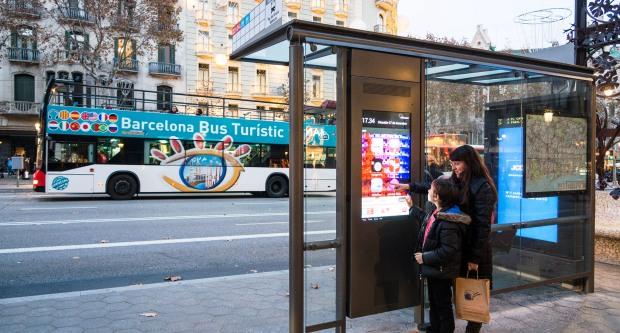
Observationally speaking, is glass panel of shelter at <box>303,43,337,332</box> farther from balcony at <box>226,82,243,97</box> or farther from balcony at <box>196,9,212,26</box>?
balcony at <box>196,9,212,26</box>

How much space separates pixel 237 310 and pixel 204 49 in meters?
37.7

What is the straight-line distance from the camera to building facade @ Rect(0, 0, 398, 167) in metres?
33.9

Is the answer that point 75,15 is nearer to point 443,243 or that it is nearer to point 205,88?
point 205,88

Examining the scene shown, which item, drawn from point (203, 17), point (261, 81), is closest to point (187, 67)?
point (203, 17)

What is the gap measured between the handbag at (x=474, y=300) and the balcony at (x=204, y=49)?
38.6 m

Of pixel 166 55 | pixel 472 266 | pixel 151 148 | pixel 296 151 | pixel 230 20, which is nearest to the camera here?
pixel 296 151

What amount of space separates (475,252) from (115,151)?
16.3m

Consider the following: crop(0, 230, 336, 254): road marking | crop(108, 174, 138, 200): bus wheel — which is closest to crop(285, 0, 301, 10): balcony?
crop(108, 174, 138, 200): bus wheel

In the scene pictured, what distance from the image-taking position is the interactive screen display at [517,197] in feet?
18.1

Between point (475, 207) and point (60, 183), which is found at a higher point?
point (475, 207)

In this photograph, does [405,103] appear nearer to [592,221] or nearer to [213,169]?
[592,221]

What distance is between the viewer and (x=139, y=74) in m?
37.8

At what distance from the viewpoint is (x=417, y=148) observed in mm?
4309

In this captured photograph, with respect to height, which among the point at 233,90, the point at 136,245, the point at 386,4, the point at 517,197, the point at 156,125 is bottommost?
the point at 136,245
